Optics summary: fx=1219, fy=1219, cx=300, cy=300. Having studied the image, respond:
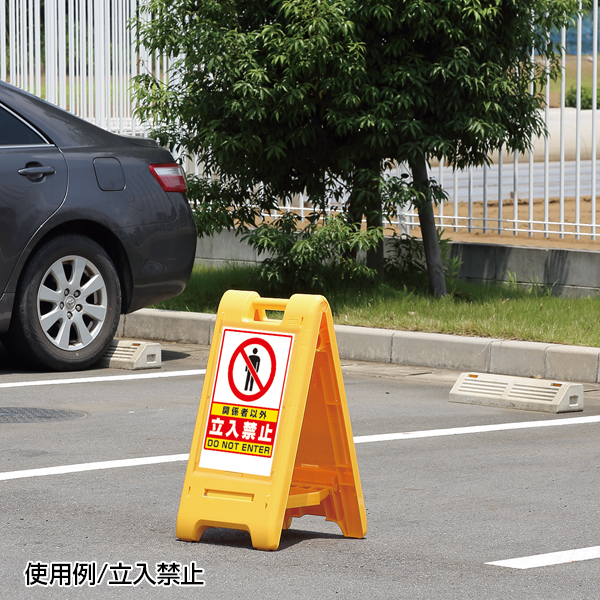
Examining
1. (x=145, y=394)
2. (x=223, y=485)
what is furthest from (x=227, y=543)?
(x=145, y=394)

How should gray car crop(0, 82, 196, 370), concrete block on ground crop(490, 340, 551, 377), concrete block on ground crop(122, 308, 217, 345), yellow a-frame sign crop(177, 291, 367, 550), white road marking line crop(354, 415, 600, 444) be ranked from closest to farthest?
yellow a-frame sign crop(177, 291, 367, 550), white road marking line crop(354, 415, 600, 444), gray car crop(0, 82, 196, 370), concrete block on ground crop(490, 340, 551, 377), concrete block on ground crop(122, 308, 217, 345)

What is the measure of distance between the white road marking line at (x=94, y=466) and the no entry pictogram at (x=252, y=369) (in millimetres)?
1228

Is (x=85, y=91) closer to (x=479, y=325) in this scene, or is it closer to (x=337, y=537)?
(x=479, y=325)

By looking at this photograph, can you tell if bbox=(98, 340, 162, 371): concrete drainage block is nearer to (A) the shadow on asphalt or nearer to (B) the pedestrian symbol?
(A) the shadow on asphalt

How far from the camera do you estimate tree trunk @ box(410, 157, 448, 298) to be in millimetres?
9969

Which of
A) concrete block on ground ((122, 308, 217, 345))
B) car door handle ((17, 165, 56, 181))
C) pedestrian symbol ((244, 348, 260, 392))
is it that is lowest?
concrete block on ground ((122, 308, 217, 345))

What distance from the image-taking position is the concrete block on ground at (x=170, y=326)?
30.5 feet

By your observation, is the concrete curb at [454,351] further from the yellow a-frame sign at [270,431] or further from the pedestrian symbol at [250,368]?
the pedestrian symbol at [250,368]

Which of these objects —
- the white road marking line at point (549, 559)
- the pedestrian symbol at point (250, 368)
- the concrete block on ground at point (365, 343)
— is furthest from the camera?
the concrete block on ground at point (365, 343)

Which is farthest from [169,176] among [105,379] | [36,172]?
[105,379]

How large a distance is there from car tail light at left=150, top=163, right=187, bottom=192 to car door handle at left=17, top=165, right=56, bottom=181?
803mm

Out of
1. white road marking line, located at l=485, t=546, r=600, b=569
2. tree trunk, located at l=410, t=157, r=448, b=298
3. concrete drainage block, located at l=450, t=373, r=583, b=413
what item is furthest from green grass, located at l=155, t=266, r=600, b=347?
white road marking line, located at l=485, t=546, r=600, b=569

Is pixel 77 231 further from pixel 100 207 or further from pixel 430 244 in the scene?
pixel 430 244

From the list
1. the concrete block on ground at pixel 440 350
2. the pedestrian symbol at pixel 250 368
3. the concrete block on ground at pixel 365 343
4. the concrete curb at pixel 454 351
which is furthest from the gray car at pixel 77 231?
the pedestrian symbol at pixel 250 368
